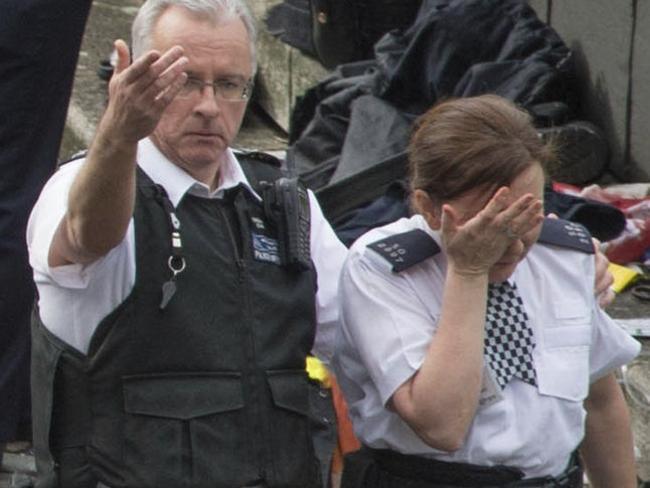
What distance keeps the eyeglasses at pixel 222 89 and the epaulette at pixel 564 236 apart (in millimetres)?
588

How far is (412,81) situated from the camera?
6.24m

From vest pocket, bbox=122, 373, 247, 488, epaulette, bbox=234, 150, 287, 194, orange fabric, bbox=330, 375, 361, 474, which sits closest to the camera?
vest pocket, bbox=122, 373, 247, 488

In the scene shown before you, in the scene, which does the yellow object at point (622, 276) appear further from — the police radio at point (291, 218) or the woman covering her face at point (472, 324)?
the police radio at point (291, 218)

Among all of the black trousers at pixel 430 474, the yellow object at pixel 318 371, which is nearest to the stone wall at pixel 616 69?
the yellow object at pixel 318 371

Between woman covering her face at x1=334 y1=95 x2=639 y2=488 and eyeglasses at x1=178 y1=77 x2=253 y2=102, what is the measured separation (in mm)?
313

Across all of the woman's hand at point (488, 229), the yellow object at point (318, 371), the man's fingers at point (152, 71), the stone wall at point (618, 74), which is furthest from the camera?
the stone wall at point (618, 74)

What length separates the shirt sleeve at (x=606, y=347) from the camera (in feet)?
11.0

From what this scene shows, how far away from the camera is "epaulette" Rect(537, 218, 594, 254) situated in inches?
129

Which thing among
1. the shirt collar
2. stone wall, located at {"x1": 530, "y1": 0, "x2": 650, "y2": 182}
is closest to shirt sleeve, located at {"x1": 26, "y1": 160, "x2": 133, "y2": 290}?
the shirt collar

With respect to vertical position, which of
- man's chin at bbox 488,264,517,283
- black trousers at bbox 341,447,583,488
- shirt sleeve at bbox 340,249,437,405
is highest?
man's chin at bbox 488,264,517,283

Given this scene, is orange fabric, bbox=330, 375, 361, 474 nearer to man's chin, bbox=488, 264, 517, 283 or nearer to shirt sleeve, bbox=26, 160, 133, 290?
man's chin, bbox=488, 264, 517, 283

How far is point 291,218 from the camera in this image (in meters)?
3.26

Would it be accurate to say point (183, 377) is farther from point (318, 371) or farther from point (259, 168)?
point (318, 371)

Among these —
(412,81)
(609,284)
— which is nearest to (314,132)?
(412,81)
